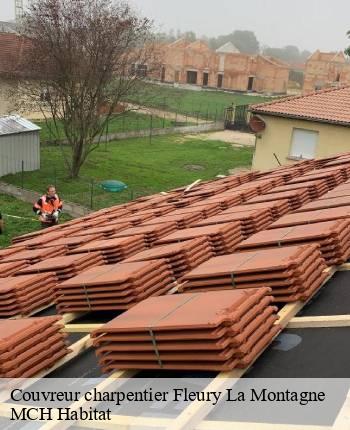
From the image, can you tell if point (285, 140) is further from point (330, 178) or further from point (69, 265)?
point (69, 265)

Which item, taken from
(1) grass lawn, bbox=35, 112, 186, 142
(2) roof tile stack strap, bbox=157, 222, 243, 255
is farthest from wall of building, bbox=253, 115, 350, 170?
(1) grass lawn, bbox=35, 112, 186, 142

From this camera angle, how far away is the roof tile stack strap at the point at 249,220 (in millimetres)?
7918

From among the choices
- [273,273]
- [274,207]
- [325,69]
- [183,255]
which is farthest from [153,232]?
[325,69]

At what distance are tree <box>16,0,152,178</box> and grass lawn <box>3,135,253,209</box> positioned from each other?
181 centimetres

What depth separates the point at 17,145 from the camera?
25859 mm

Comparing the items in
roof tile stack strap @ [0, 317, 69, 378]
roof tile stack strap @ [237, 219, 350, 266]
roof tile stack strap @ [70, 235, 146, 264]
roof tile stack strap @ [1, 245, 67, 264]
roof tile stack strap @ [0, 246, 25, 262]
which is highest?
roof tile stack strap @ [237, 219, 350, 266]

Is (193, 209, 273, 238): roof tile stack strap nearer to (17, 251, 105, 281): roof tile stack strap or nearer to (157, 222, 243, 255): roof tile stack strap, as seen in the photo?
(157, 222, 243, 255): roof tile stack strap

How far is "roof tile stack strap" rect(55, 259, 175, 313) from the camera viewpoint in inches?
222

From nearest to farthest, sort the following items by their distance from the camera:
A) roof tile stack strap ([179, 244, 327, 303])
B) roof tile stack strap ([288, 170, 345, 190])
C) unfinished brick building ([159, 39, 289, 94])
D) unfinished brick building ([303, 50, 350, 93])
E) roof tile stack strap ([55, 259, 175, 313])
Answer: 1. roof tile stack strap ([179, 244, 327, 303])
2. roof tile stack strap ([55, 259, 175, 313])
3. roof tile stack strap ([288, 170, 345, 190])
4. unfinished brick building ([303, 50, 350, 93])
5. unfinished brick building ([159, 39, 289, 94])

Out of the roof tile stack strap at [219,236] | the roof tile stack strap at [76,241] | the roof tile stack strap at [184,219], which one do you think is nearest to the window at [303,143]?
the roof tile stack strap at [184,219]

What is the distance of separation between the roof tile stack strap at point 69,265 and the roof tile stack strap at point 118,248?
13 centimetres

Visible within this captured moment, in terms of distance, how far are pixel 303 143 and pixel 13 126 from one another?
14.5m

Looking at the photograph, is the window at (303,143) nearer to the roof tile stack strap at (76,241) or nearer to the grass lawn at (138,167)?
the grass lawn at (138,167)

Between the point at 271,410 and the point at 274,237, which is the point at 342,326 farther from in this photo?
the point at 274,237
